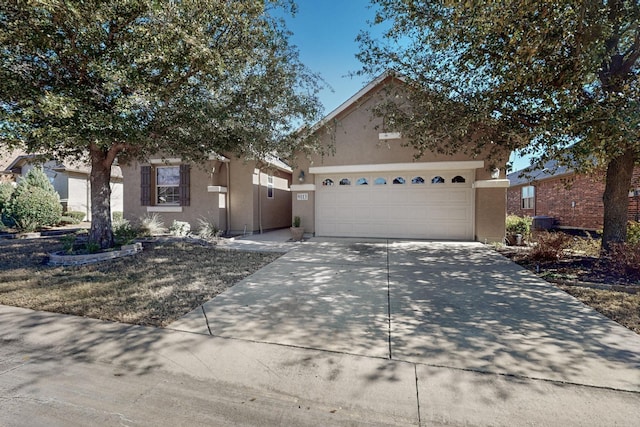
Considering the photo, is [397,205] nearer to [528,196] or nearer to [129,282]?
[129,282]

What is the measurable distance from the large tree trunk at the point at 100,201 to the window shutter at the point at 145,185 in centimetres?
494

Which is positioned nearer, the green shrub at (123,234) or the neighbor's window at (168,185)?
the green shrub at (123,234)

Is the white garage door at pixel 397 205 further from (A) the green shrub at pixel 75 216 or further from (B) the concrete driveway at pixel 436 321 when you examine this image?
(A) the green shrub at pixel 75 216

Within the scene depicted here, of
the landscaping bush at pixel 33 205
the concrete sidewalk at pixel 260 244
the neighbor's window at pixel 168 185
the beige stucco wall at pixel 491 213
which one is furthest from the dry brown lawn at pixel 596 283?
the landscaping bush at pixel 33 205

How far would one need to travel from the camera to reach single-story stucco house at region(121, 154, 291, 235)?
1194 centimetres

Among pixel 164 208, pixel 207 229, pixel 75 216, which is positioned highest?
pixel 164 208

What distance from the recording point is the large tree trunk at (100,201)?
7.48m

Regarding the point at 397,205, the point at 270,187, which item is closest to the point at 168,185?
the point at 270,187

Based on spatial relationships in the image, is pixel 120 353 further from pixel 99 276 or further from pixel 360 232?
pixel 360 232

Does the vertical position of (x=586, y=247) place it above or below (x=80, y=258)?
above

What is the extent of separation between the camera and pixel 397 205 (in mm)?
10836

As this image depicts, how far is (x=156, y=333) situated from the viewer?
3.49m

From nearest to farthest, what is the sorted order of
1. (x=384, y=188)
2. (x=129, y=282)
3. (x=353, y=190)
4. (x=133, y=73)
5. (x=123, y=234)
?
1. (x=133, y=73)
2. (x=129, y=282)
3. (x=123, y=234)
4. (x=384, y=188)
5. (x=353, y=190)

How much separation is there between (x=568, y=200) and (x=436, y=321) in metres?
16.5
